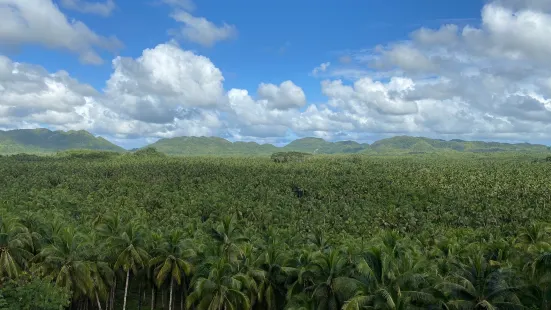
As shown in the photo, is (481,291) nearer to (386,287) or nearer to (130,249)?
(386,287)

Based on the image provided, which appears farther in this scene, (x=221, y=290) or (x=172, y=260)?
(x=172, y=260)

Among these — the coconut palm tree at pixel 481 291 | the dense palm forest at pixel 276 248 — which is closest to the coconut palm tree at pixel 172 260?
the dense palm forest at pixel 276 248

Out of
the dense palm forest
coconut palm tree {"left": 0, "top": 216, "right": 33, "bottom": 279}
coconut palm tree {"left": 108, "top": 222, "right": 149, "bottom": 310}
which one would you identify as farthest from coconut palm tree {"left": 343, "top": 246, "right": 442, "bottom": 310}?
coconut palm tree {"left": 0, "top": 216, "right": 33, "bottom": 279}

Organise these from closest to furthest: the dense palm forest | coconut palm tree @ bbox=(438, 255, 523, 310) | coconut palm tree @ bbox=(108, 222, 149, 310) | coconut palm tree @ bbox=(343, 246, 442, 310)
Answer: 1. coconut palm tree @ bbox=(438, 255, 523, 310)
2. coconut palm tree @ bbox=(343, 246, 442, 310)
3. the dense palm forest
4. coconut palm tree @ bbox=(108, 222, 149, 310)

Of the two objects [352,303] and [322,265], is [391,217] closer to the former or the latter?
[322,265]

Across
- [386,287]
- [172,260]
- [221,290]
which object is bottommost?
[221,290]

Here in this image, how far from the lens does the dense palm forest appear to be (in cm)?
3162

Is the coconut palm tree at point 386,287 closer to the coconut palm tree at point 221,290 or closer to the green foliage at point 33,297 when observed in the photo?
the coconut palm tree at point 221,290

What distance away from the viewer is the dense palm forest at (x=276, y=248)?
104 feet

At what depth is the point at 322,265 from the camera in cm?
3725

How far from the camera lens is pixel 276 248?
160 feet

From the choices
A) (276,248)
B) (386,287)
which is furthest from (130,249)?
(386,287)

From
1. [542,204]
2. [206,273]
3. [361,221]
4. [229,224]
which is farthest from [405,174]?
[206,273]

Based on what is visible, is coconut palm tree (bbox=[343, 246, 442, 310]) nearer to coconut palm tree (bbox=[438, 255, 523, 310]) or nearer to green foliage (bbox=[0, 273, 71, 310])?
coconut palm tree (bbox=[438, 255, 523, 310])
